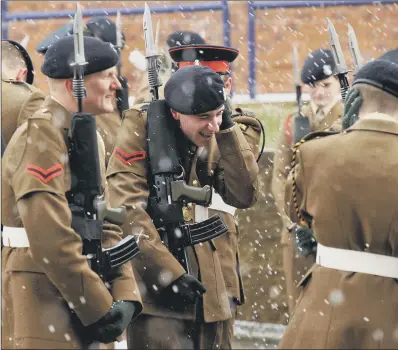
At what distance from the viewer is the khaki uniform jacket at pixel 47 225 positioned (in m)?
4.59

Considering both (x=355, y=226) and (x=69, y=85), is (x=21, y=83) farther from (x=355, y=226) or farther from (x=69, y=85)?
(x=355, y=226)

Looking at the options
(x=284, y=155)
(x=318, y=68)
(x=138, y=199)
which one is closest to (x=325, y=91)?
(x=318, y=68)

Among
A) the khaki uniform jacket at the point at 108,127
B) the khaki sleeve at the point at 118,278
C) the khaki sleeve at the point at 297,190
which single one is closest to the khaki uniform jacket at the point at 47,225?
the khaki sleeve at the point at 118,278

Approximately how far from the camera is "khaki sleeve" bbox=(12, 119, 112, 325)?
458cm

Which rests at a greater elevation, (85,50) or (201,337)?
(85,50)

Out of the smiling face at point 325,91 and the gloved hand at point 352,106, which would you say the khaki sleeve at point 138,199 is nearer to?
the gloved hand at point 352,106

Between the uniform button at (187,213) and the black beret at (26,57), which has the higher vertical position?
the black beret at (26,57)

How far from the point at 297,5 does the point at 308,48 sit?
680mm

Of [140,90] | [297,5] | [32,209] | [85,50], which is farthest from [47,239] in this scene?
[297,5]

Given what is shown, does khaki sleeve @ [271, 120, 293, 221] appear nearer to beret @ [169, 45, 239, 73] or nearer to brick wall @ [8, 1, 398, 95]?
beret @ [169, 45, 239, 73]

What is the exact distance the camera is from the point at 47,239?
458cm

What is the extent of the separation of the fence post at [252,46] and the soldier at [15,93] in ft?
11.7

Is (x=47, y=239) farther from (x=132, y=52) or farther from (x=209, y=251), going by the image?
(x=132, y=52)

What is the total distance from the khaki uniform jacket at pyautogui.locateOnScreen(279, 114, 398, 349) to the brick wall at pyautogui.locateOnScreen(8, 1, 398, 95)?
576 centimetres
